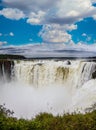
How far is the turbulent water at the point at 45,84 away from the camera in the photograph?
Answer: 31516 mm

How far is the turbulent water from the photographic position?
3152cm

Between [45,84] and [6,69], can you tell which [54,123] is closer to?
[45,84]

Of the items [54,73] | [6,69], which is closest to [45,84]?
[54,73]

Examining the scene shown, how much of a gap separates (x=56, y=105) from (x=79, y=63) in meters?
6.78

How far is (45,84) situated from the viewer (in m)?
37.2

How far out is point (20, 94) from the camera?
37.2 m

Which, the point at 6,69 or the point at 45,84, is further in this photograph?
the point at 6,69

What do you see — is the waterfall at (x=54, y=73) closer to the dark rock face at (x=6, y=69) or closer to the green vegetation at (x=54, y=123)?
the dark rock face at (x=6, y=69)

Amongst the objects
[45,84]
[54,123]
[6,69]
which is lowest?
[45,84]

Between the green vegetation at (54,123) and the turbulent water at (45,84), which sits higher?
the green vegetation at (54,123)

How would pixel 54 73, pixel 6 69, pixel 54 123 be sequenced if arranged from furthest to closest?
pixel 6 69
pixel 54 73
pixel 54 123

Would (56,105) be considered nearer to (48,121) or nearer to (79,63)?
(79,63)

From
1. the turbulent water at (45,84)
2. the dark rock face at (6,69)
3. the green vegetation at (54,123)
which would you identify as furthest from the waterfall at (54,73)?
the green vegetation at (54,123)

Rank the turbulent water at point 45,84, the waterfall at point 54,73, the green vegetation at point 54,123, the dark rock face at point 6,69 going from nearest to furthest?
the green vegetation at point 54,123 < the turbulent water at point 45,84 < the waterfall at point 54,73 < the dark rock face at point 6,69
